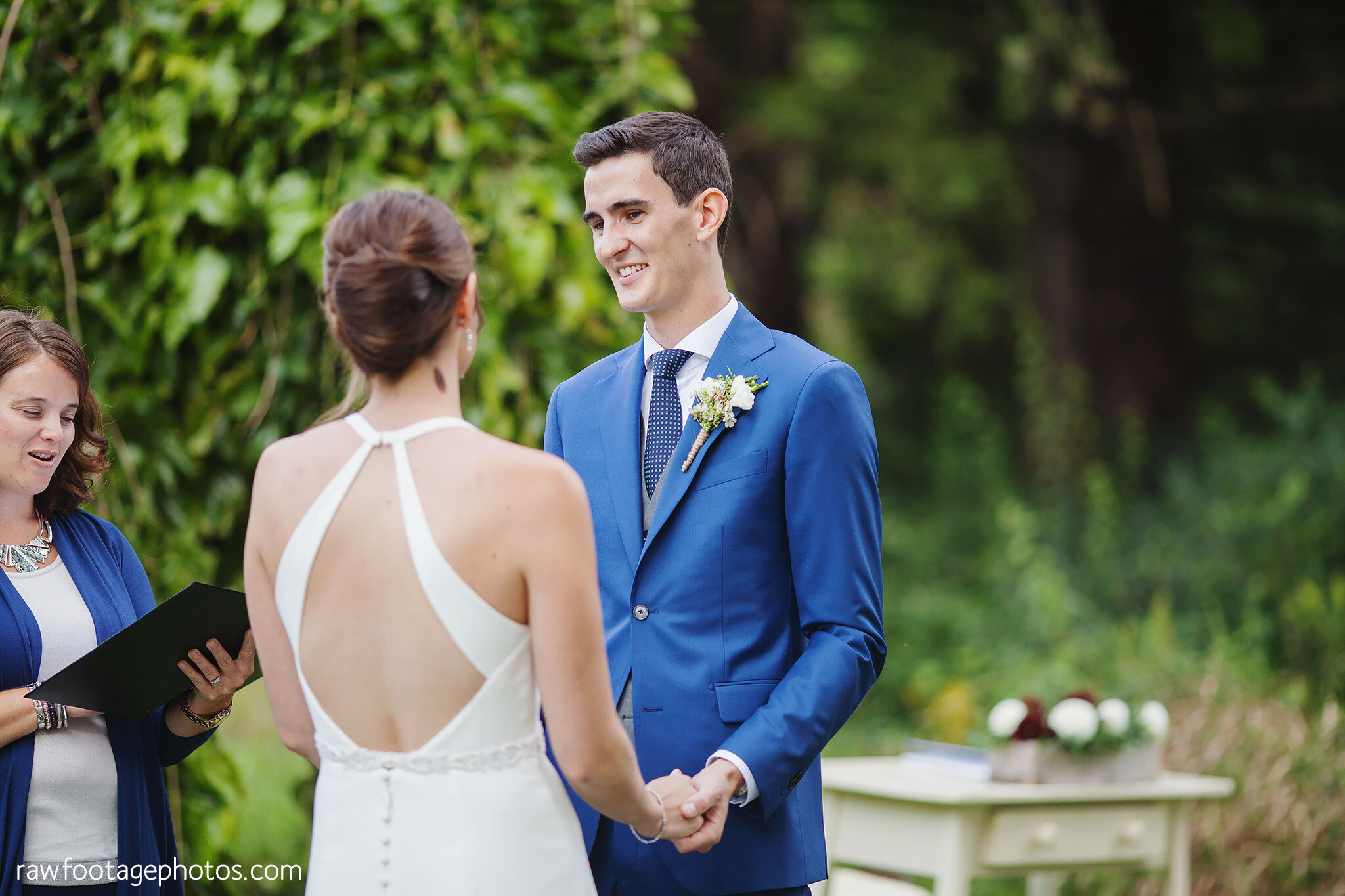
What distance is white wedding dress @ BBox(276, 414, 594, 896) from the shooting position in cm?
161

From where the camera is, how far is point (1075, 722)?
386 centimetres

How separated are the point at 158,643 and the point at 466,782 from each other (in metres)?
0.76

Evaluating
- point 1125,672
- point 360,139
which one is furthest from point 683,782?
point 1125,672

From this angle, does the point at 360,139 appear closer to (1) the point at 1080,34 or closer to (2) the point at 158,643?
(2) the point at 158,643

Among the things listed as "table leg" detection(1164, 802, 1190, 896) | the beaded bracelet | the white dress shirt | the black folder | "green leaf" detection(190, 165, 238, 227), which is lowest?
"table leg" detection(1164, 802, 1190, 896)

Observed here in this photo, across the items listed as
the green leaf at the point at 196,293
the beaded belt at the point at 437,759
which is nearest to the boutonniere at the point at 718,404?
the beaded belt at the point at 437,759

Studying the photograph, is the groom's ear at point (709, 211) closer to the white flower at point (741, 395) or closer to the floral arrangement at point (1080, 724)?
the white flower at point (741, 395)

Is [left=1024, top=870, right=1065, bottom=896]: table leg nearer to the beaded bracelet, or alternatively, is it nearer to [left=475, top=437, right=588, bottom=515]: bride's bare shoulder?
the beaded bracelet

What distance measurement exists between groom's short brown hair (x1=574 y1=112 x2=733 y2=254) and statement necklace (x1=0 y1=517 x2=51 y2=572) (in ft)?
4.14

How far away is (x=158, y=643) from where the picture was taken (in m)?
2.09

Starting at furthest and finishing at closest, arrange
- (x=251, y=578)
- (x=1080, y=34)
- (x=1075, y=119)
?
(x=1075, y=119) → (x=1080, y=34) → (x=251, y=578)

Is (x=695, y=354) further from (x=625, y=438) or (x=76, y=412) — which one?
(x=76, y=412)

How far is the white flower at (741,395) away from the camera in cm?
218

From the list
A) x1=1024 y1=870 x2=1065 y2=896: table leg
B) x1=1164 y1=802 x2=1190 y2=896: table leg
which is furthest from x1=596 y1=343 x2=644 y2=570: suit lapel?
x1=1024 y1=870 x2=1065 y2=896: table leg
